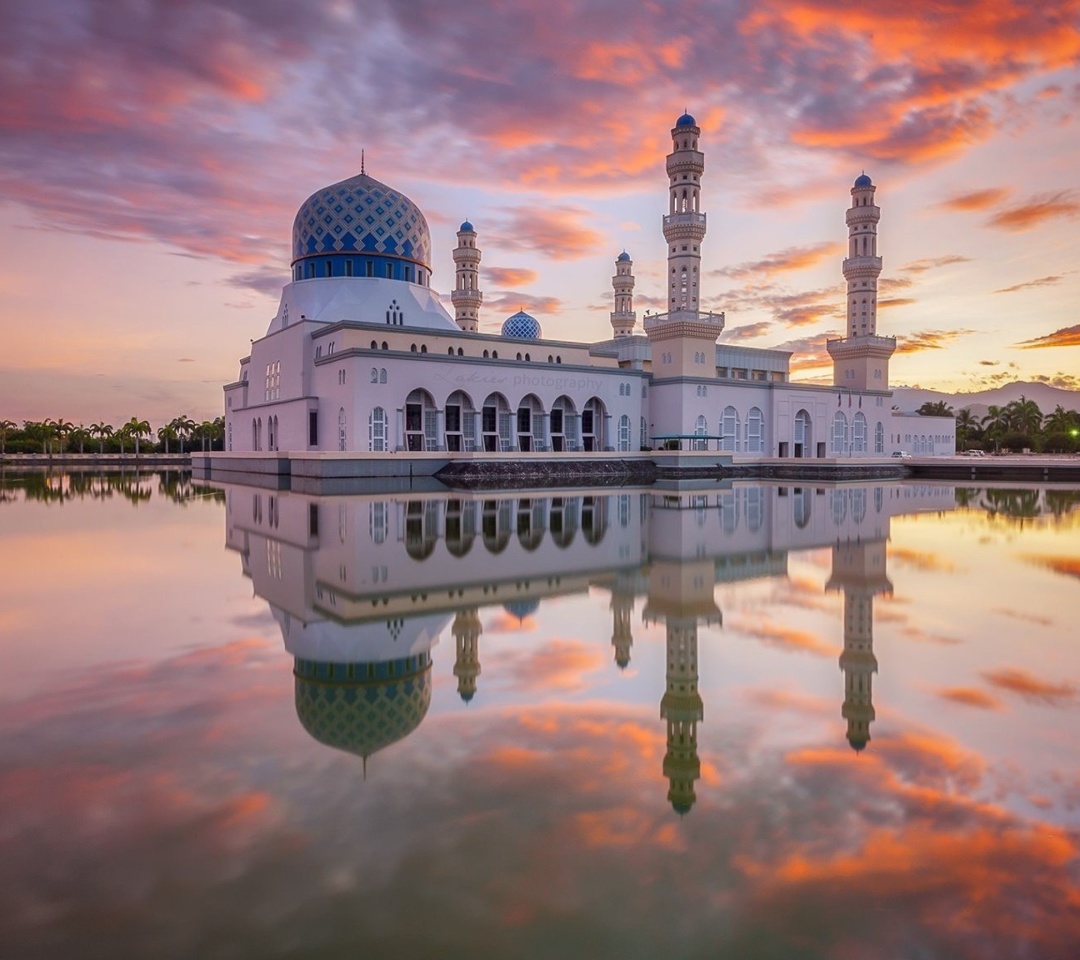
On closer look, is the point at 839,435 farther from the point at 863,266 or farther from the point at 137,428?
the point at 137,428

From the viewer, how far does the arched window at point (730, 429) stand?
3494 cm

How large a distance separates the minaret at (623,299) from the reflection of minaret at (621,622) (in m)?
37.4

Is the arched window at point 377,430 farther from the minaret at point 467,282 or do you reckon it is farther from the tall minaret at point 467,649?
the tall minaret at point 467,649

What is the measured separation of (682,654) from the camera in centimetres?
502

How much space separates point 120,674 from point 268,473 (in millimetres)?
25425

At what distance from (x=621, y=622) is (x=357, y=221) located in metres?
30.3

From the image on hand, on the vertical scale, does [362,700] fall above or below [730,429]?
below

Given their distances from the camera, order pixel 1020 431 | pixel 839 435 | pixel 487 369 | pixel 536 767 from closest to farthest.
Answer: pixel 536 767 → pixel 487 369 → pixel 839 435 → pixel 1020 431

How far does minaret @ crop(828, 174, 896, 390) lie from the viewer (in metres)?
37.2

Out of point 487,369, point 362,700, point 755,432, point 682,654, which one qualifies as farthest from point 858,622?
point 755,432

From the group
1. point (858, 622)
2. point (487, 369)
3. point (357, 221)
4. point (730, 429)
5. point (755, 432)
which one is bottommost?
point (858, 622)

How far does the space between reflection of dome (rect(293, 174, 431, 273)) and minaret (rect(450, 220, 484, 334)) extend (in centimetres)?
760

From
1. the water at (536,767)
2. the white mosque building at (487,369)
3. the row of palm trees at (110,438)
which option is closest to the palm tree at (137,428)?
the row of palm trees at (110,438)

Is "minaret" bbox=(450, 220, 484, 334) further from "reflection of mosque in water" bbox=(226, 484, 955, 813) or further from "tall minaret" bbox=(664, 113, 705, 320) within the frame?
"reflection of mosque in water" bbox=(226, 484, 955, 813)
